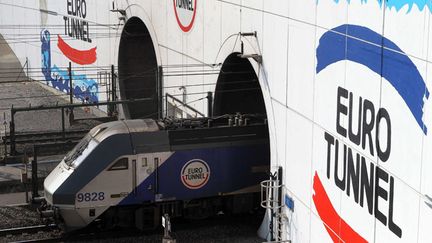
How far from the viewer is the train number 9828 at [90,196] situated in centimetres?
2128

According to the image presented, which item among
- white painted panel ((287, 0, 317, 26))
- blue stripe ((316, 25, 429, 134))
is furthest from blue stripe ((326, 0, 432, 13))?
white painted panel ((287, 0, 317, 26))

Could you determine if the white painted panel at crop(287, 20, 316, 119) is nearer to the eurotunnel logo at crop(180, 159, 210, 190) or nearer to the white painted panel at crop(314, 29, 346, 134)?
the white painted panel at crop(314, 29, 346, 134)

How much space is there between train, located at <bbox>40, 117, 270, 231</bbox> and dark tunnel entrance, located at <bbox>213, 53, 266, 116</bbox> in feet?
8.16

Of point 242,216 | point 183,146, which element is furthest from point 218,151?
point 242,216

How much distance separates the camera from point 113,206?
21.9 metres

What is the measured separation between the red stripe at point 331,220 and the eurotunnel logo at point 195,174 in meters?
4.43

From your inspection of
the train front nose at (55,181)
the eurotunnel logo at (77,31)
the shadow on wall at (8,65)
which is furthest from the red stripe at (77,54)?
the train front nose at (55,181)

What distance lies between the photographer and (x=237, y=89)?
26.0 metres

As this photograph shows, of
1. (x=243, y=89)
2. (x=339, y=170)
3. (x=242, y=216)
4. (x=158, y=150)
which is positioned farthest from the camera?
(x=243, y=89)

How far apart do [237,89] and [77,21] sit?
17.4 metres

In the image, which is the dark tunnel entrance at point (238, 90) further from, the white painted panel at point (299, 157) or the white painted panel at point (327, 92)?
the white painted panel at point (327, 92)

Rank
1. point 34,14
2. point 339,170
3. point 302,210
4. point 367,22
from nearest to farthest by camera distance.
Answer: point 367,22, point 339,170, point 302,210, point 34,14

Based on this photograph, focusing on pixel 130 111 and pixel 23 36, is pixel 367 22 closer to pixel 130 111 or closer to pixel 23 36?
pixel 130 111

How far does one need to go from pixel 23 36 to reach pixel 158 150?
102 feet
